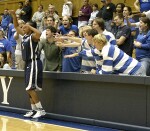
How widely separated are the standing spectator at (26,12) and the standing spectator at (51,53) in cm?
651

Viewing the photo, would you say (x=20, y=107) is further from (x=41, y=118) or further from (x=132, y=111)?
(x=132, y=111)

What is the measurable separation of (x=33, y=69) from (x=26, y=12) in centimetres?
741

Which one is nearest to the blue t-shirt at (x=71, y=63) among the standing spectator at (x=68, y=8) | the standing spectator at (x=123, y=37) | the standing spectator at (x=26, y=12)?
the standing spectator at (x=123, y=37)

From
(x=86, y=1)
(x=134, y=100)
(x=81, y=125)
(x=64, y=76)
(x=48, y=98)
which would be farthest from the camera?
(x=86, y=1)

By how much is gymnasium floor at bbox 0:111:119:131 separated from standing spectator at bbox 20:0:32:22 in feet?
23.5

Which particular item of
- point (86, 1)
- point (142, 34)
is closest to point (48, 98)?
point (142, 34)

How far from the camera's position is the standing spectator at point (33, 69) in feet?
19.2

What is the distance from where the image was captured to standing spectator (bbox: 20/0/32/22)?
12695 millimetres

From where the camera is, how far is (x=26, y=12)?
12.9 m

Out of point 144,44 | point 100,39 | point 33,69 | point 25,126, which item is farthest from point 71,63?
point 25,126

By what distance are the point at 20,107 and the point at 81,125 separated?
1684 millimetres

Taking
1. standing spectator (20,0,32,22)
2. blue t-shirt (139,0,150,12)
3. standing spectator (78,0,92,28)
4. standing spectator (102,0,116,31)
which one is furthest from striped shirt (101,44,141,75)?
standing spectator (20,0,32,22)

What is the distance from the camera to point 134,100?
16.1 ft

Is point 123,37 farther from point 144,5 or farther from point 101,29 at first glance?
point 144,5
